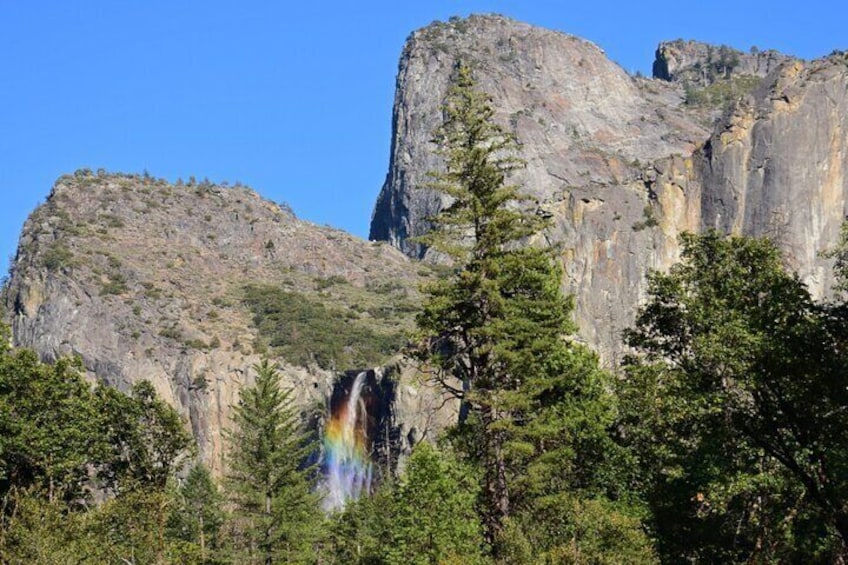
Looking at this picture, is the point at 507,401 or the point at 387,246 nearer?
the point at 507,401

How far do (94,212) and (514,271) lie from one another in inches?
5921

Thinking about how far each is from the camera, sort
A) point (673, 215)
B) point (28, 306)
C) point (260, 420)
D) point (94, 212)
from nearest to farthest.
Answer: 1. point (260, 420)
2. point (673, 215)
3. point (28, 306)
4. point (94, 212)

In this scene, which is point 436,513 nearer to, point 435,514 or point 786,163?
point 435,514

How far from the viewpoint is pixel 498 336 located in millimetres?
29469

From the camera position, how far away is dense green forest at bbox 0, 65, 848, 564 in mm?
20641

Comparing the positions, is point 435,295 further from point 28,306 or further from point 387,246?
point 387,246

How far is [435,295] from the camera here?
99.4 ft

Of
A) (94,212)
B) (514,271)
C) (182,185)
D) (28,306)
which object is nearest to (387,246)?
(182,185)

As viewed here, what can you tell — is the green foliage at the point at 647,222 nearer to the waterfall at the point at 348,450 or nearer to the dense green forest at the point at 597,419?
the waterfall at the point at 348,450

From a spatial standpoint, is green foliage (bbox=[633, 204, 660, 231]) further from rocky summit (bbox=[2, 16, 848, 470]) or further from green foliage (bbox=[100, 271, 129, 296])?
green foliage (bbox=[100, 271, 129, 296])

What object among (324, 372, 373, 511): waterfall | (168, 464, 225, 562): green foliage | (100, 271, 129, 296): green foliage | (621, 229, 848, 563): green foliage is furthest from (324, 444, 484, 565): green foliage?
(100, 271, 129, 296): green foliage

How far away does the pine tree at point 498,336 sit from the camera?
96.5 feet

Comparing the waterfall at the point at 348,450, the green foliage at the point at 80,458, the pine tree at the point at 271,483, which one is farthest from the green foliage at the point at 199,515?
the waterfall at the point at 348,450

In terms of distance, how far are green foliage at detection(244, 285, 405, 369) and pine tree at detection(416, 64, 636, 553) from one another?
326ft
